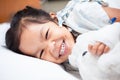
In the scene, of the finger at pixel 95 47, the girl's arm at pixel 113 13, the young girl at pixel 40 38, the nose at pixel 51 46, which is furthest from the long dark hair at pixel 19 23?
the finger at pixel 95 47

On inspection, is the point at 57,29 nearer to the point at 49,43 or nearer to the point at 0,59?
the point at 49,43

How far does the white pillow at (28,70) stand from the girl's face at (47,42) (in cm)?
5

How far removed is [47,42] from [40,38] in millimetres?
39

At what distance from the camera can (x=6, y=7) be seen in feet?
5.20

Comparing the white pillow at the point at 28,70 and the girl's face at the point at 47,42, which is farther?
the girl's face at the point at 47,42

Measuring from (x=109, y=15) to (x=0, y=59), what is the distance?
484 millimetres

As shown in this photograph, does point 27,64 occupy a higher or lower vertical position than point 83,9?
lower

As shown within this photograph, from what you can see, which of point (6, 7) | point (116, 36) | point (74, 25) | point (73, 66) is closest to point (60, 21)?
point (74, 25)

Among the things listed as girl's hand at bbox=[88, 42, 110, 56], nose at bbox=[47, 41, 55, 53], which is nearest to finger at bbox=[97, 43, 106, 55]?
girl's hand at bbox=[88, 42, 110, 56]

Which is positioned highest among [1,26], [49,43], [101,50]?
[101,50]

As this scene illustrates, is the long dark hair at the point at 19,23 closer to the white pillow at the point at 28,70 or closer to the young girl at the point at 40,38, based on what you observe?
the young girl at the point at 40,38

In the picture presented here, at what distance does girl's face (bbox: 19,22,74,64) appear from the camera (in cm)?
93

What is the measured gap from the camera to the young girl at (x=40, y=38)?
0.93m

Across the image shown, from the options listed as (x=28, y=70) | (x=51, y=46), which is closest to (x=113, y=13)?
(x=51, y=46)
